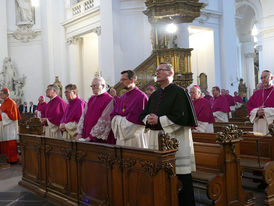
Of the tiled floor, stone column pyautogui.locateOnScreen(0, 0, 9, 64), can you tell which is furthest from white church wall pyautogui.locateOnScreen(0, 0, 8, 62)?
the tiled floor

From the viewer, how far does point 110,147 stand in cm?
407

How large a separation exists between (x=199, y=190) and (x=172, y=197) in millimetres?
1601

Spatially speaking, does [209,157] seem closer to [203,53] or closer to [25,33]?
[203,53]

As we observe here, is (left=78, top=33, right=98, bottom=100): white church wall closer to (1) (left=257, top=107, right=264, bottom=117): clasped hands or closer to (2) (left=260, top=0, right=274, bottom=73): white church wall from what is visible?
(2) (left=260, top=0, right=274, bottom=73): white church wall

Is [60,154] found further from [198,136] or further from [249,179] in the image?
[249,179]

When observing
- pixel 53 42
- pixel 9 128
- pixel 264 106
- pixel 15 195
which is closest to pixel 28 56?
pixel 53 42

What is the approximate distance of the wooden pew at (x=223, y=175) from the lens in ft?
13.3

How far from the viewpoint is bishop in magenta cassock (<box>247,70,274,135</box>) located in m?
6.03

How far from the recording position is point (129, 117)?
4590 millimetres

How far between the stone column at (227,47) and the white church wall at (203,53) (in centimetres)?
56

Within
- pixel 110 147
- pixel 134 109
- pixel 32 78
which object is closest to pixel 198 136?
pixel 134 109

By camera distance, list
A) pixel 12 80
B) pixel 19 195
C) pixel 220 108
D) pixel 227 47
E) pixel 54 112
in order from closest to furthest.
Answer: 1. pixel 19 195
2. pixel 54 112
3. pixel 220 108
4. pixel 227 47
5. pixel 12 80

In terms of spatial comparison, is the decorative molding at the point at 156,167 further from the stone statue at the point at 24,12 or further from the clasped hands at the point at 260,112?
the stone statue at the point at 24,12

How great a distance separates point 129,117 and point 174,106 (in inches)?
38.0
